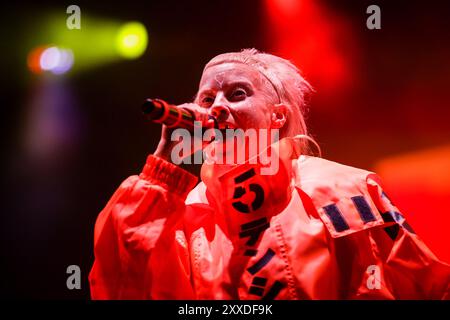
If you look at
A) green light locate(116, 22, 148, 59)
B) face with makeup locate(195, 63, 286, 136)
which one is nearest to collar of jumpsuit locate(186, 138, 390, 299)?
face with makeup locate(195, 63, 286, 136)

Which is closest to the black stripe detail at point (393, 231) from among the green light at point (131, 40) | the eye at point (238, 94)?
the eye at point (238, 94)

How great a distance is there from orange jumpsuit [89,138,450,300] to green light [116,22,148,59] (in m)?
0.81

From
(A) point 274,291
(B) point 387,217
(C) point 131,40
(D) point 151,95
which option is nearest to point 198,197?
(A) point 274,291

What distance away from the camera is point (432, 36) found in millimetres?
1589

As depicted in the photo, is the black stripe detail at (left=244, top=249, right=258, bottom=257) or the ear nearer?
the black stripe detail at (left=244, top=249, right=258, bottom=257)

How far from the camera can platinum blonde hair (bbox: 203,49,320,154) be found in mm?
1447

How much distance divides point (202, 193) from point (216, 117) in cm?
27

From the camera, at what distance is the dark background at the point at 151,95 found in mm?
1622

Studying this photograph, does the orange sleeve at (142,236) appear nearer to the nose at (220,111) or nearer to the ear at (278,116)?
the nose at (220,111)

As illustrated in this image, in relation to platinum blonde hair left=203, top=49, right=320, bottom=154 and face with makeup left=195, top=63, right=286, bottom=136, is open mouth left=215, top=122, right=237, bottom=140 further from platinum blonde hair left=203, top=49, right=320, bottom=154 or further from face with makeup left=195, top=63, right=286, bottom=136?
platinum blonde hair left=203, top=49, right=320, bottom=154

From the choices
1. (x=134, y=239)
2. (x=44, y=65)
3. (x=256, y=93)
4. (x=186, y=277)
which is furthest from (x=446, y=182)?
(x=44, y=65)

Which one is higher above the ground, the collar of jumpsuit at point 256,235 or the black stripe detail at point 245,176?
the black stripe detail at point 245,176

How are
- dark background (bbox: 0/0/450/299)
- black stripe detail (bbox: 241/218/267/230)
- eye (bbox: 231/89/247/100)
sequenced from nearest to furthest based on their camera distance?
black stripe detail (bbox: 241/218/267/230) → eye (bbox: 231/89/247/100) → dark background (bbox: 0/0/450/299)

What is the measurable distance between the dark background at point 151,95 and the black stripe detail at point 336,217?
2.02ft
